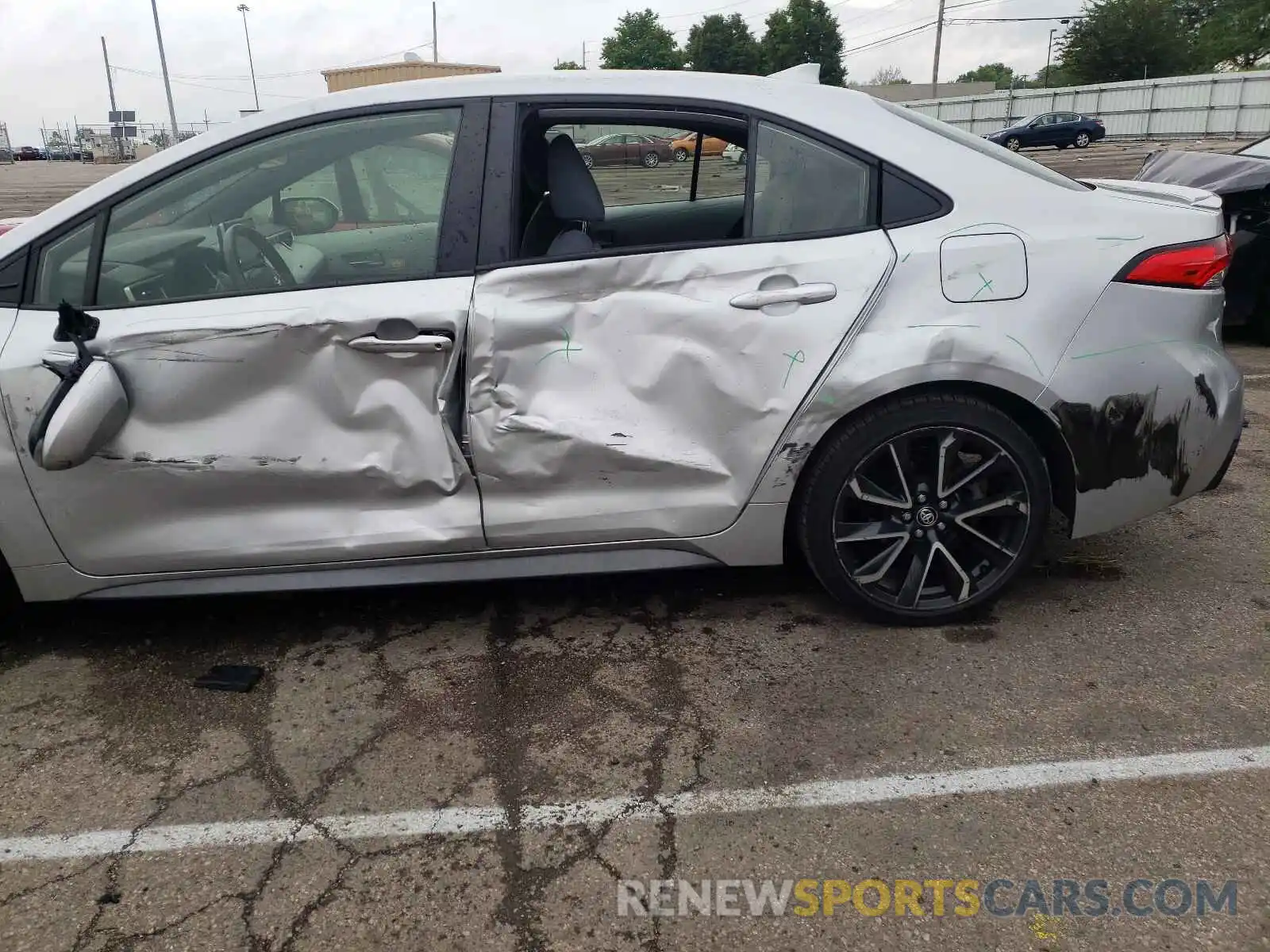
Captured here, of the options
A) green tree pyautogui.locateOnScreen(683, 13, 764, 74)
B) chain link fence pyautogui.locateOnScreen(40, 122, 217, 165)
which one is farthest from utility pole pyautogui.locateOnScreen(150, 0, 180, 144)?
green tree pyautogui.locateOnScreen(683, 13, 764, 74)

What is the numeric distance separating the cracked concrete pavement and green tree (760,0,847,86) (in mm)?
68584

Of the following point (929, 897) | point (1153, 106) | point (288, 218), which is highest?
point (1153, 106)

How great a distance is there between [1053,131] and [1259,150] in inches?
1200

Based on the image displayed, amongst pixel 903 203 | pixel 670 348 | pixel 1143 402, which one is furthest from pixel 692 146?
pixel 1143 402

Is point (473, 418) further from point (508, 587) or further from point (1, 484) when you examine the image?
point (1, 484)

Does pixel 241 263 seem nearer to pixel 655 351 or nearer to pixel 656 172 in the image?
pixel 655 351

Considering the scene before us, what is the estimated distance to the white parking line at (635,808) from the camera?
2129 mm

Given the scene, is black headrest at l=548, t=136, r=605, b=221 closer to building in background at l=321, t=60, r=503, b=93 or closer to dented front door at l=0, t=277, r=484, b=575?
dented front door at l=0, t=277, r=484, b=575

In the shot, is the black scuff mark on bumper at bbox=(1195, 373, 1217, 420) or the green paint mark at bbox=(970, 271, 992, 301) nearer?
the green paint mark at bbox=(970, 271, 992, 301)

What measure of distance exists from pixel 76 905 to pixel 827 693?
1.87 m

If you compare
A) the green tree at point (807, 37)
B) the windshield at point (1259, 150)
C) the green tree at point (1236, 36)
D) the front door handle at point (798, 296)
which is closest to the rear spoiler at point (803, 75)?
the front door handle at point (798, 296)

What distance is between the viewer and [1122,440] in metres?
2.71

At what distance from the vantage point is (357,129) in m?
2.71

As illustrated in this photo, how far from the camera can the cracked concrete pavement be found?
191 cm
